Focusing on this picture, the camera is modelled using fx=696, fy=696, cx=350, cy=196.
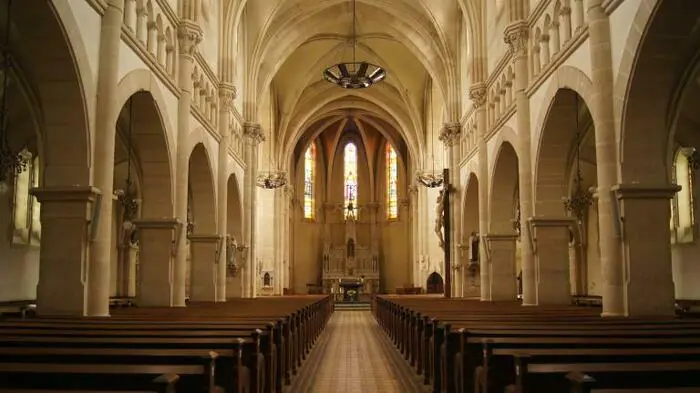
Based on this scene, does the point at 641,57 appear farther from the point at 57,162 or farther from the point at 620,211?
the point at 57,162

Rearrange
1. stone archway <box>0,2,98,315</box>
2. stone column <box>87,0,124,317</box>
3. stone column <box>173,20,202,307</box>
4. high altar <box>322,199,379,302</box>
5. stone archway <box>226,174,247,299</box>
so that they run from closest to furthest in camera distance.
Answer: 1. stone archway <box>0,2,98,315</box>
2. stone column <box>87,0,124,317</box>
3. stone column <box>173,20,202,307</box>
4. stone archway <box>226,174,247,299</box>
5. high altar <box>322,199,379,302</box>

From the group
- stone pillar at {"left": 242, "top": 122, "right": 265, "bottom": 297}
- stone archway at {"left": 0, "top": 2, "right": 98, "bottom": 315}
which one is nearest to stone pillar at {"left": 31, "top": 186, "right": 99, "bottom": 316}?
stone archway at {"left": 0, "top": 2, "right": 98, "bottom": 315}

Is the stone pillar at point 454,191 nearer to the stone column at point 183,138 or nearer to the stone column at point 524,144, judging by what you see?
the stone column at point 524,144

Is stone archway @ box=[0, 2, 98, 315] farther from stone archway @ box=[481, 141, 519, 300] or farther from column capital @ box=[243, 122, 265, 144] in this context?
column capital @ box=[243, 122, 265, 144]

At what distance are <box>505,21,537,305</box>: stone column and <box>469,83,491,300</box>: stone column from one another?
14.6 feet

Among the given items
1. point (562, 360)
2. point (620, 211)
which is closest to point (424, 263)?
point (620, 211)

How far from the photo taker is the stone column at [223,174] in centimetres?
2225

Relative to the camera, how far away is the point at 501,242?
21250mm

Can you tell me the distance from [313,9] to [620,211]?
20.8m

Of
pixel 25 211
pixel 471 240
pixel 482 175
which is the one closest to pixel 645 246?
pixel 482 175

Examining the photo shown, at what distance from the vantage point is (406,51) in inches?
1378

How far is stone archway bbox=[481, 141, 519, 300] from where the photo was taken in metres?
21.2

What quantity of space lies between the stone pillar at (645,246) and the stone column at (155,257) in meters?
→ 10.2

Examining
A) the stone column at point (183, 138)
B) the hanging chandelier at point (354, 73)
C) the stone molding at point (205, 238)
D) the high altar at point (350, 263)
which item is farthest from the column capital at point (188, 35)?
the high altar at point (350, 263)
